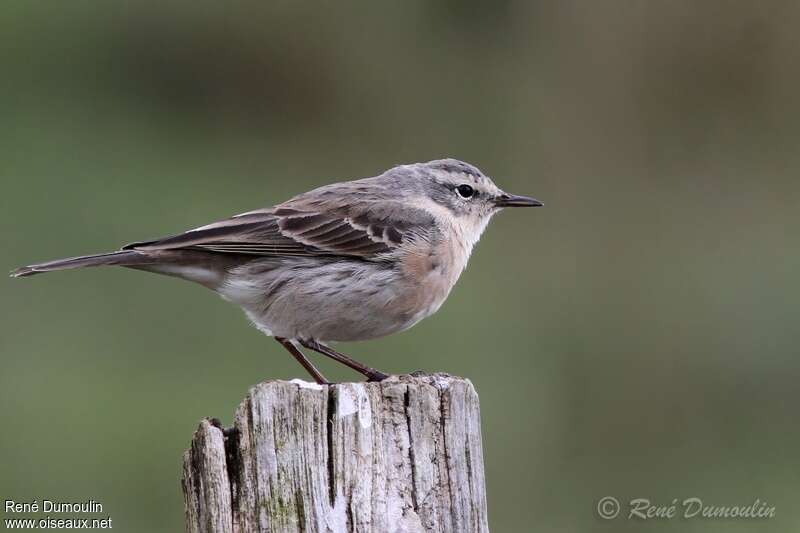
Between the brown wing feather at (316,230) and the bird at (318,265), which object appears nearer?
the bird at (318,265)

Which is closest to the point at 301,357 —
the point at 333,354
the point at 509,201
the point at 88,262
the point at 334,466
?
the point at 333,354

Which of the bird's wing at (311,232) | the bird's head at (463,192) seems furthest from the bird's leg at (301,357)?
the bird's head at (463,192)

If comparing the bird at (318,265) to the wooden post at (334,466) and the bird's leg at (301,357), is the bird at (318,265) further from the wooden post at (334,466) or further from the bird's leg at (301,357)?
the wooden post at (334,466)

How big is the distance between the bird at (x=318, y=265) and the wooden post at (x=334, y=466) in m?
2.22

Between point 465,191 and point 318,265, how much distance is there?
5.36 ft

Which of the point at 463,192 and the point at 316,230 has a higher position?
the point at 463,192

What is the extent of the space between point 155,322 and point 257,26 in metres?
6.19

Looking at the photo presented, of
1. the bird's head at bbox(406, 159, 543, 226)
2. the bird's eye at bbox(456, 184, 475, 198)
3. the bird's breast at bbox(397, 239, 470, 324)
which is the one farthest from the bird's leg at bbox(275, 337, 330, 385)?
the bird's eye at bbox(456, 184, 475, 198)

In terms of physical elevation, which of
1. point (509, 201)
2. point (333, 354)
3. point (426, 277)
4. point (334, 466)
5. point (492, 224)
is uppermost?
point (492, 224)

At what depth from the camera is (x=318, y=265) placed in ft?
25.9

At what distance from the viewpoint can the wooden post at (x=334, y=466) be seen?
505 cm

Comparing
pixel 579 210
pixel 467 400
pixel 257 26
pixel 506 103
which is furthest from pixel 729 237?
pixel 467 400

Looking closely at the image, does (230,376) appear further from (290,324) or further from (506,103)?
(506,103)

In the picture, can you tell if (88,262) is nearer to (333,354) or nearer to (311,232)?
(311,232)
